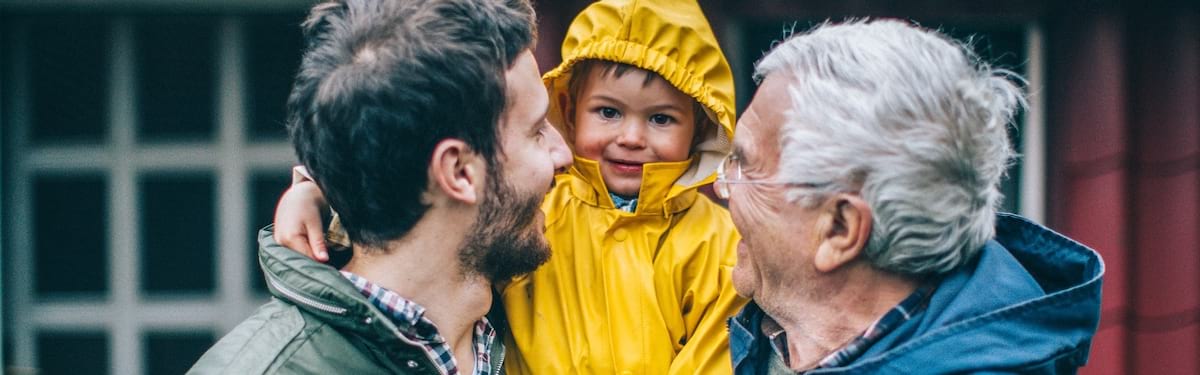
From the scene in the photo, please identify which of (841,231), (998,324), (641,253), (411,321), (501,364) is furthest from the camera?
(641,253)

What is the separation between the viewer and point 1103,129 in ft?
10.7

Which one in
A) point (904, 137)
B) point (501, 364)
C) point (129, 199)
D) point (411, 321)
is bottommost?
point (501, 364)

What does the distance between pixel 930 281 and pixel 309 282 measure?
1050mm

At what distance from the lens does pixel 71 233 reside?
414cm

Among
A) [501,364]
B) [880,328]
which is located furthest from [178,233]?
[880,328]

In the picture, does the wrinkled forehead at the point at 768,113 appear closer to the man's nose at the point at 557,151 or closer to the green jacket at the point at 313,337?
the man's nose at the point at 557,151

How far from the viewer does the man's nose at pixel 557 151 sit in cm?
189

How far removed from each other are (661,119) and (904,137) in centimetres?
76

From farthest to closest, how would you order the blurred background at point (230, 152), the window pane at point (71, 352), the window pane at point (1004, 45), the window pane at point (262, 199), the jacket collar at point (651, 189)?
the window pane at point (71, 352) < the window pane at point (262, 199) < the window pane at point (1004, 45) < the blurred background at point (230, 152) < the jacket collar at point (651, 189)

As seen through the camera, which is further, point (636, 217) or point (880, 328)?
point (636, 217)

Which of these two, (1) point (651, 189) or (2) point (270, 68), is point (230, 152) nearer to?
(2) point (270, 68)

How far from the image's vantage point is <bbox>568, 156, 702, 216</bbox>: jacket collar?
2.08m

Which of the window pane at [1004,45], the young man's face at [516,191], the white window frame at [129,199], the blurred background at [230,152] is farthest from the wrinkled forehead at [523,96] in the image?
the white window frame at [129,199]

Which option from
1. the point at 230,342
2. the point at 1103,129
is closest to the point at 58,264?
the point at 230,342
